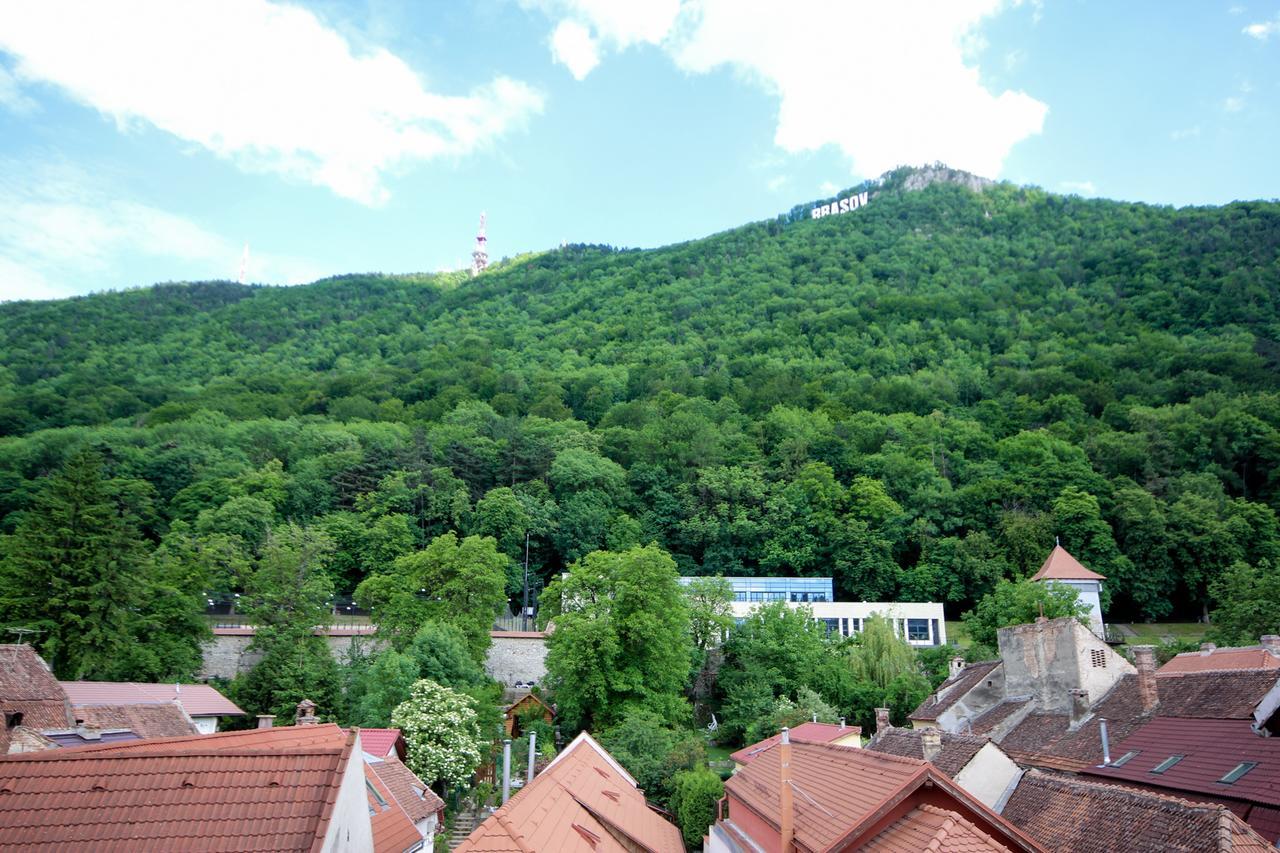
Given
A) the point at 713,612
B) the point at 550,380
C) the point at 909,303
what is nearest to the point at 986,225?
the point at 909,303

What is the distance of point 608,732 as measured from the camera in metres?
31.6

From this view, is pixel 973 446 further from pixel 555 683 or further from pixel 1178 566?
Result: pixel 555 683

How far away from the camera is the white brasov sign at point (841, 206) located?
146125mm

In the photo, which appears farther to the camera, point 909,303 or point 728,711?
point 909,303

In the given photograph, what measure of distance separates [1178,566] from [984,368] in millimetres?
36313

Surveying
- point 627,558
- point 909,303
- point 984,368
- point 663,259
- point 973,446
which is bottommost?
point 627,558

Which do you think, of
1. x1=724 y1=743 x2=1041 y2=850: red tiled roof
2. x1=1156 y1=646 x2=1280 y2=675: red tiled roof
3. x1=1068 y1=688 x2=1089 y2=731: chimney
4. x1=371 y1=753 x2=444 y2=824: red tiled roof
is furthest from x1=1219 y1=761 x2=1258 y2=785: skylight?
x1=371 y1=753 x2=444 y2=824: red tiled roof

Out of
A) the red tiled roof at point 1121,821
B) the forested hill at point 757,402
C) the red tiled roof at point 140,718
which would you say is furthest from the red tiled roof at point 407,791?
the forested hill at point 757,402

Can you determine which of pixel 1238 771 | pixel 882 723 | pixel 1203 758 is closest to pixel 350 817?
pixel 1238 771

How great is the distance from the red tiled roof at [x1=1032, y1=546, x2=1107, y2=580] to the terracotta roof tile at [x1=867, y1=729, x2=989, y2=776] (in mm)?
33798

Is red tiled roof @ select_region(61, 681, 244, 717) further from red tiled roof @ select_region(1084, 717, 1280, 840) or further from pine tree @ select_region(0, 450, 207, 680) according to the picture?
red tiled roof @ select_region(1084, 717, 1280, 840)

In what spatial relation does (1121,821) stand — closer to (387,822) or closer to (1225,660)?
(387,822)

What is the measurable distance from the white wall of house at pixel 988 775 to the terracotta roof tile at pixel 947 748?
0.12 m

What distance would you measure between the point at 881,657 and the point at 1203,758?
27505mm
